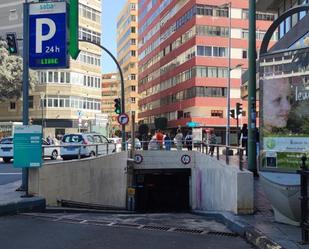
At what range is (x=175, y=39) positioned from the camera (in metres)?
82.8

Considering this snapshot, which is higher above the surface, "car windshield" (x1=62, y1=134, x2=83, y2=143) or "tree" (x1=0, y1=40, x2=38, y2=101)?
"tree" (x1=0, y1=40, x2=38, y2=101)

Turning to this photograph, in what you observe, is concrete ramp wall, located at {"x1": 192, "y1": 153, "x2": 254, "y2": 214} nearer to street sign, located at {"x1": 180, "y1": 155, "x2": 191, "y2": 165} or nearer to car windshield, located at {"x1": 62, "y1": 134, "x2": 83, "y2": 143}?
street sign, located at {"x1": 180, "y1": 155, "x2": 191, "y2": 165}

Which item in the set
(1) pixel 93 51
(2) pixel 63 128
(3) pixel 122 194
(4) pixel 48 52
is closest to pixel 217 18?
(1) pixel 93 51

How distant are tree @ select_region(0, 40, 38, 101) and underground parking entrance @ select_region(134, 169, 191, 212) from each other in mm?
33453

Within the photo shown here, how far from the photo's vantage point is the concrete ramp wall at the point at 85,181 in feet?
42.9

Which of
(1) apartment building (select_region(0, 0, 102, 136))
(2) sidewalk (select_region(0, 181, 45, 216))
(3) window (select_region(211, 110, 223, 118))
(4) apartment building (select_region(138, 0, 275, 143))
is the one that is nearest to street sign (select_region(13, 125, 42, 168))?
(2) sidewalk (select_region(0, 181, 45, 216))

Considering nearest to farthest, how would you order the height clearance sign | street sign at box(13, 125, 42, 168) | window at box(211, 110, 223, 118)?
street sign at box(13, 125, 42, 168), the height clearance sign, window at box(211, 110, 223, 118)

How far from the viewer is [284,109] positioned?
8.41m

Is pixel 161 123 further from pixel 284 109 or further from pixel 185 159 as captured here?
pixel 284 109

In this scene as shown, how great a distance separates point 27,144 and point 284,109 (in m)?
6.36

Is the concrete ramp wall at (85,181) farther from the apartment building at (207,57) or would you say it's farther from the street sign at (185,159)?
the apartment building at (207,57)

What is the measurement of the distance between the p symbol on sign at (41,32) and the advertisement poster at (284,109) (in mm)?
6670

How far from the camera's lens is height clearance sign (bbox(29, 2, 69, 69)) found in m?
13.5

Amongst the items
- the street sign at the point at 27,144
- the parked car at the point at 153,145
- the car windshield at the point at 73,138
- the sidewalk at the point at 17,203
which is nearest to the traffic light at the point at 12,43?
the street sign at the point at 27,144
